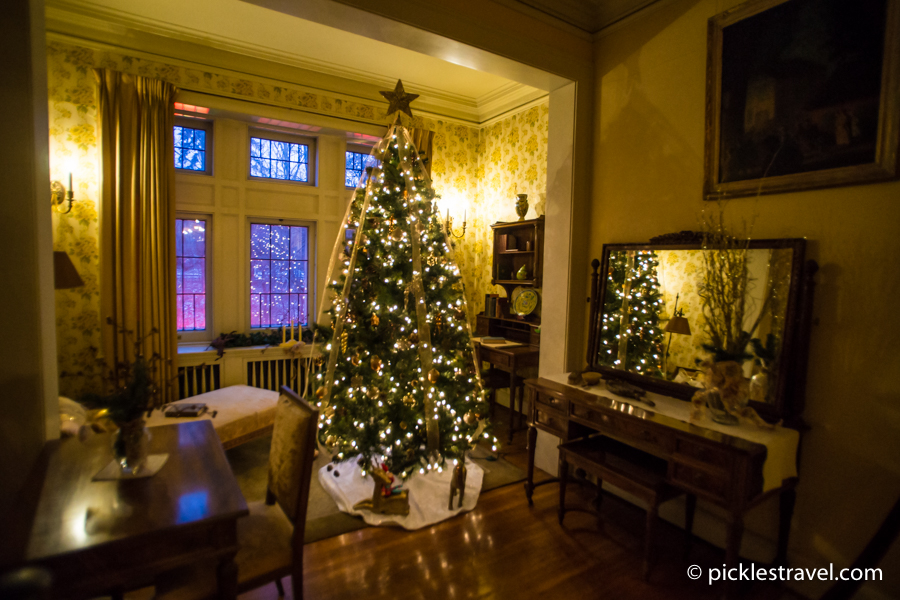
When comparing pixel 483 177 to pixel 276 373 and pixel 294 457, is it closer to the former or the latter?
pixel 276 373

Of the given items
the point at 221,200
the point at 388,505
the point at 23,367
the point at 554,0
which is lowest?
the point at 388,505

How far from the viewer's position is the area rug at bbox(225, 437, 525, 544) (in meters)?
2.56

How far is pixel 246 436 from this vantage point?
3.26 meters

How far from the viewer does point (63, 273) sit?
282cm

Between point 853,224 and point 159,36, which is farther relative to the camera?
point 159,36

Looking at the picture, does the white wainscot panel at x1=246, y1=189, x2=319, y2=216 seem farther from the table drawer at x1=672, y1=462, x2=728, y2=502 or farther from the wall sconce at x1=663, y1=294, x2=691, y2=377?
the table drawer at x1=672, y1=462, x2=728, y2=502

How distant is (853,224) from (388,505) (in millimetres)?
2879

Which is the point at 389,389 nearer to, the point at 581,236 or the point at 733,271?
the point at 581,236

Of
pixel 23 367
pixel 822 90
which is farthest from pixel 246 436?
pixel 822 90

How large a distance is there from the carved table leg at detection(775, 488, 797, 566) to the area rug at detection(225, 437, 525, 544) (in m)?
1.55

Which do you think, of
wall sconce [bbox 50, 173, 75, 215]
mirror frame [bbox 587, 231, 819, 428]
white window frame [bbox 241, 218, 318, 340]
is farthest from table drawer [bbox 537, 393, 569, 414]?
wall sconce [bbox 50, 173, 75, 215]

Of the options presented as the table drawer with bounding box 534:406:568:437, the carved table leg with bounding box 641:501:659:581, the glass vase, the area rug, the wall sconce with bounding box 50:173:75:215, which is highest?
the wall sconce with bounding box 50:173:75:215

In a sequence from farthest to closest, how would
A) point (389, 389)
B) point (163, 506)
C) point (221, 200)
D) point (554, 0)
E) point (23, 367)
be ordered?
point (221, 200)
point (554, 0)
point (389, 389)
point (23, 367)
point (163, 506)

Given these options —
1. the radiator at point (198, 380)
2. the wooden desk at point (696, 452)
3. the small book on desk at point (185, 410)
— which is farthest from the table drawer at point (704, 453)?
the radiator at point (198, 380)
